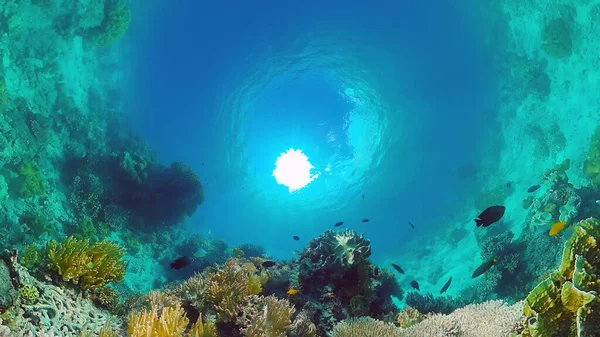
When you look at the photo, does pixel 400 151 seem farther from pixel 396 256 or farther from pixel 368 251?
pixel 368 251

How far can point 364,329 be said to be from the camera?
4605mm

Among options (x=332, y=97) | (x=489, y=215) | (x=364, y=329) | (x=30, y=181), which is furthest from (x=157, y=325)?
(x=332, y=97)

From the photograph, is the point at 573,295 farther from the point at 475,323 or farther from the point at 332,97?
the point at 332,97

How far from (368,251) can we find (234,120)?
92.6ft

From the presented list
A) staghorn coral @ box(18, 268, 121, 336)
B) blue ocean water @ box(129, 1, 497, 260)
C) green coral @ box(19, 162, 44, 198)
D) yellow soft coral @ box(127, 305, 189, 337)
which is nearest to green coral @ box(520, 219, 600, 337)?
yellow soft coral @ box(127, 305, 189, 337)

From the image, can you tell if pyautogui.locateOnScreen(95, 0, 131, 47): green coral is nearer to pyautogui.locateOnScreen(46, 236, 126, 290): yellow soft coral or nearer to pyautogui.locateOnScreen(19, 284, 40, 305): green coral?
pyautogui.locateOnScreen(46, 236, 126, 290): yellow soft coral

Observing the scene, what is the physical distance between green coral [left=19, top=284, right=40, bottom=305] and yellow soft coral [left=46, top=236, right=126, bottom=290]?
547mm

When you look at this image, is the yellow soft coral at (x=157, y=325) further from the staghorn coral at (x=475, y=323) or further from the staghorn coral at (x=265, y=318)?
the staghorn coral at (x=475, y=323)

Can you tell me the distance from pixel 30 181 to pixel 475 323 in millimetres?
16002

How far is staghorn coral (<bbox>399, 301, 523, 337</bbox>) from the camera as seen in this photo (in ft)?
13.2

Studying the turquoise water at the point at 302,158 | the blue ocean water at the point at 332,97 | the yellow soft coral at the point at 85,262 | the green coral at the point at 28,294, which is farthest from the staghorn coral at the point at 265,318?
the blue ocean water at the point at 332,97

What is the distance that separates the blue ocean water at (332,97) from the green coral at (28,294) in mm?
22994

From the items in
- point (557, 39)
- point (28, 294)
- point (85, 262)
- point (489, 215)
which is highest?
point (557, 39)

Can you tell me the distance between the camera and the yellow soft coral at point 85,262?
4.33 m
